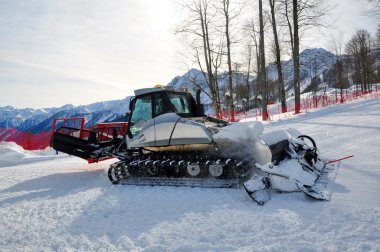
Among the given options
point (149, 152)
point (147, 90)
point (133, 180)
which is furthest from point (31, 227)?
point (147, 90)

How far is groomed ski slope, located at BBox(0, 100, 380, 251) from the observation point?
127 inches

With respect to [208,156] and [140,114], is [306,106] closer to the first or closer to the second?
[140,114]

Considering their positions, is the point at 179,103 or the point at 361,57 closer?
the point at 179,103

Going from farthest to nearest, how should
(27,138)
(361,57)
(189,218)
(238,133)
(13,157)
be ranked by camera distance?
(361,57)
(27,138)
(13,157)
(238,133)
(189,218)

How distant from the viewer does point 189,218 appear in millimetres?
4086

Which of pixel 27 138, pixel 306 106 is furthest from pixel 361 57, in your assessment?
pixel 27 138

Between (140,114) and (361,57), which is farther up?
(361,57)

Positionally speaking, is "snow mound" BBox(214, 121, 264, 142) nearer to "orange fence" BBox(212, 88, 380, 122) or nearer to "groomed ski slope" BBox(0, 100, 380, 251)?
"groomed ski slope" BBox(0, 100, 380, 251)

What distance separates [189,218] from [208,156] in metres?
1.92

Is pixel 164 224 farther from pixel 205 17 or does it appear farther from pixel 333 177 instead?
pixel 205 17

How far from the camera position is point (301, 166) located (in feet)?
17.1

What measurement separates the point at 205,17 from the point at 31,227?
762 inches

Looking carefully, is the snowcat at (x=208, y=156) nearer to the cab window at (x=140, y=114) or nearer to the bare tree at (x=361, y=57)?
the cab window at (x=140, y=114)

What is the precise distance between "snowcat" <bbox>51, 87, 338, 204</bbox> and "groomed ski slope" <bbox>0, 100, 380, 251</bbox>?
0.25 metres
